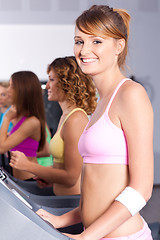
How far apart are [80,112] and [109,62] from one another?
3.28 ft

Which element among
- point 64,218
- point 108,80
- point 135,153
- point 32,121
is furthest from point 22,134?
point 135,153

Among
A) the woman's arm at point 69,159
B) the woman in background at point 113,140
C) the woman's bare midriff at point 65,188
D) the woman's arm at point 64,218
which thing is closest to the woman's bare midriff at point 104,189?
the woman in background at point 113,140

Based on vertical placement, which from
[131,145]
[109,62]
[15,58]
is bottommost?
[15,58]

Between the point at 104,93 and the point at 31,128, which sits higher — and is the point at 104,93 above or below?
above

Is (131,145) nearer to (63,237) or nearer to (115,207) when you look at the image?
(115,207)

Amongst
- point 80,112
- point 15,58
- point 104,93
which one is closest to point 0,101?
point 15,58

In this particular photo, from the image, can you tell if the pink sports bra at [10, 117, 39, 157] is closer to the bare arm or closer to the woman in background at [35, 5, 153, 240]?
the bare arm

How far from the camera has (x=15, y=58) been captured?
15.6ft

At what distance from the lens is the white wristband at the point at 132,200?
3.24ft

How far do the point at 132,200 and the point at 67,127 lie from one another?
3.59 ft

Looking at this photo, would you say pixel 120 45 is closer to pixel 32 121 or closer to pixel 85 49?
pixel 85 49

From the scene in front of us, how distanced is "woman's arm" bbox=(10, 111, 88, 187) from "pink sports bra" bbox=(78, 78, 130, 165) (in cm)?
93

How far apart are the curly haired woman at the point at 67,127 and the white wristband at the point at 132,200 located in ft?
3.34

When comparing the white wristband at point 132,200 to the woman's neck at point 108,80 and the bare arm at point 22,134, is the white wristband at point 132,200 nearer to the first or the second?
the woman's neck at point 108,80
